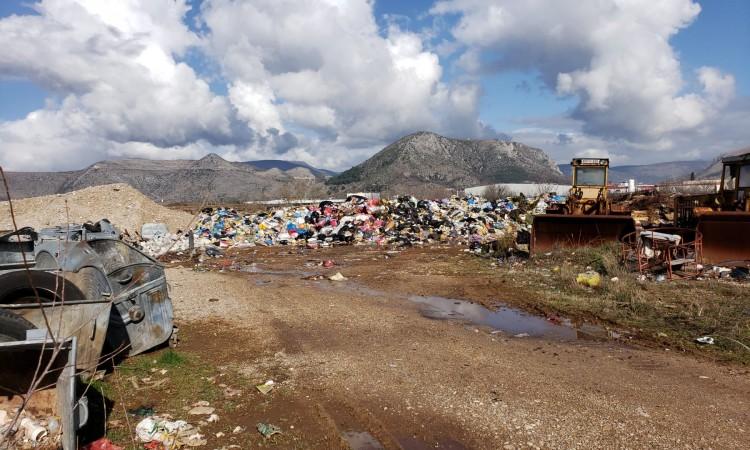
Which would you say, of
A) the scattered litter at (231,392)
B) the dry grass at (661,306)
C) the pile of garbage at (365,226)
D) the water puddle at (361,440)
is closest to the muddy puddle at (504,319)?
the dry grass at (661,306)

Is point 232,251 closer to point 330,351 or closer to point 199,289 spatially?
point 199,289

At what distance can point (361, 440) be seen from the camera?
3.98 m

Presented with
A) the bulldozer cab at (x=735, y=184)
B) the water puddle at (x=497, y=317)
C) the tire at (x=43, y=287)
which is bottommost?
the water puddle at (x=497, y=317)

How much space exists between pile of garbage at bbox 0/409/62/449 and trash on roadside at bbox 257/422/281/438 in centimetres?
137

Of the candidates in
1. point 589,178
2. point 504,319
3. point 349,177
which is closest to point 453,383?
point 504,319

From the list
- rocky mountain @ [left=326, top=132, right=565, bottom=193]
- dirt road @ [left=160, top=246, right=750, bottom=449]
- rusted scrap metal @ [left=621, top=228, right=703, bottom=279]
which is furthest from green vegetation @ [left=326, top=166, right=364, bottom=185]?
dirt road @ [left=160, top=246, right=750, bottom=449]

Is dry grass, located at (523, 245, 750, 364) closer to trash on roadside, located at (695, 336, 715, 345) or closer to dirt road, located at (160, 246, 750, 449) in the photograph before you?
trash on roadside, located at (695, 336, 715, 345)

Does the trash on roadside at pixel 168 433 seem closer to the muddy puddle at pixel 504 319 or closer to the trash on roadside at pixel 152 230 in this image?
the muddy puddle at pixel 504 319

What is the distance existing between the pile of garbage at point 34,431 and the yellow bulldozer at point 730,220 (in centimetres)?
1125

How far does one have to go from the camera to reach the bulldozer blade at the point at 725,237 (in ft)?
33.4

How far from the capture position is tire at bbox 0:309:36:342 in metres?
3.80

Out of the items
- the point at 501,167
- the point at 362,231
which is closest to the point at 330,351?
the point at 362,231

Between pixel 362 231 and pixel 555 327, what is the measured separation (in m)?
11.9

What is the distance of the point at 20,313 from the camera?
13.9 feet
